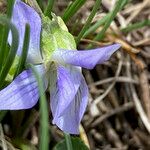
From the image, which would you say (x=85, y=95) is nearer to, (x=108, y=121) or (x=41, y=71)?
(x=41, y=71)

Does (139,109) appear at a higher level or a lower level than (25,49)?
lower

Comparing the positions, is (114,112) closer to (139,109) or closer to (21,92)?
(139,109)

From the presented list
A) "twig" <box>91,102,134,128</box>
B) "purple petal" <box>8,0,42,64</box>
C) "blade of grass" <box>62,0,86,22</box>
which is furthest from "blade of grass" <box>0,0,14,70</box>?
"twig" <box>91,102,134,128</box>

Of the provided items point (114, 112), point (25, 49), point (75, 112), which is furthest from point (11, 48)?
point (114, 112)

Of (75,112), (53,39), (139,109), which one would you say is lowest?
(139,109)

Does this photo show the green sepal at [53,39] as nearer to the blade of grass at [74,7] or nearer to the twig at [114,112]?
the blade of grass at [74,7]

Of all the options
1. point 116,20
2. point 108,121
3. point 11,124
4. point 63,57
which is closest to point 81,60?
point 63,57
